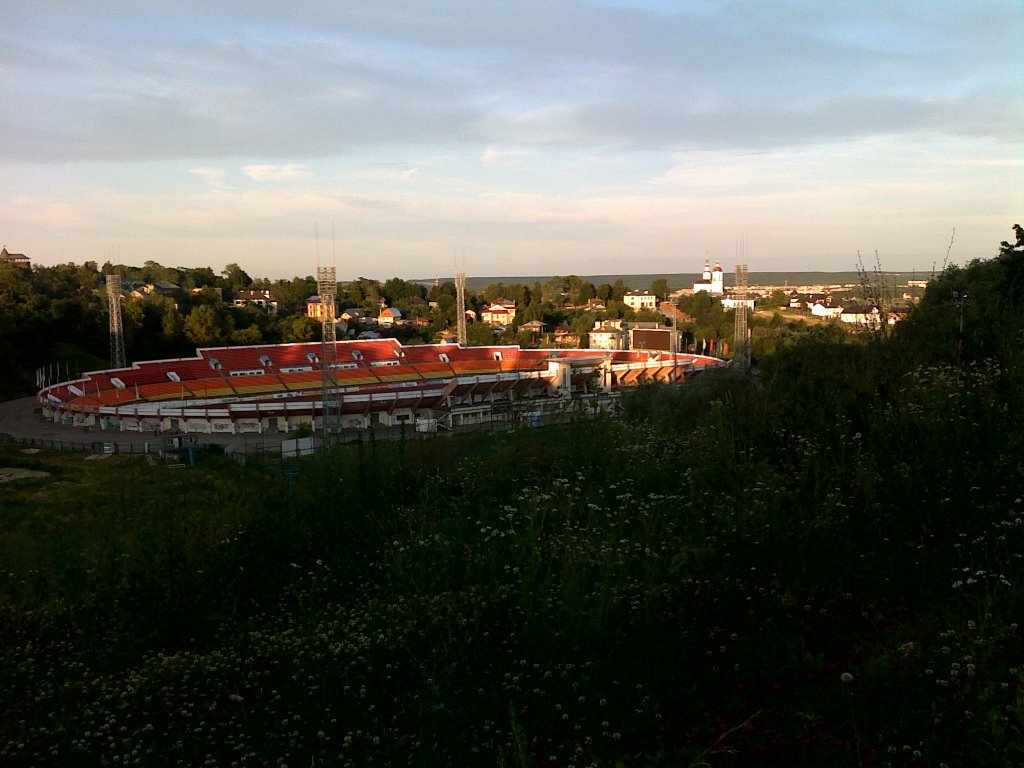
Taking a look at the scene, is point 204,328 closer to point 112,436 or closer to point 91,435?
point 91,435

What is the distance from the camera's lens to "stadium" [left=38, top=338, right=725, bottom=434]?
26734mm

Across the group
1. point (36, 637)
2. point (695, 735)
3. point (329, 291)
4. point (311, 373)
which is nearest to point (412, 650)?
point (695, 735)

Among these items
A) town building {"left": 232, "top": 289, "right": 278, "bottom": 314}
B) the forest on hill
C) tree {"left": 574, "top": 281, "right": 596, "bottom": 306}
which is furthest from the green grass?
tree {"left": 574, "top": 281, "right": 596, "bottom": 306}

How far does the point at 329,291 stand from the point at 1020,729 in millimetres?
24881

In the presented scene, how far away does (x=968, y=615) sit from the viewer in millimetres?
3133

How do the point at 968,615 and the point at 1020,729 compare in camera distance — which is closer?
the point at 1020,729

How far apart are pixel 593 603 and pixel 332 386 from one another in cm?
2798

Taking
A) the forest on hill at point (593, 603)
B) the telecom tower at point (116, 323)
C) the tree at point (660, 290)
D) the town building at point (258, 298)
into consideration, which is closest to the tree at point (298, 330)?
the telecom tower at point (116, 323)

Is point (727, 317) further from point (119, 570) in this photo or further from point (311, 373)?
point (119, 570)

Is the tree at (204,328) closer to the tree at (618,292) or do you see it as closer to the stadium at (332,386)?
the stadium at (332,386)

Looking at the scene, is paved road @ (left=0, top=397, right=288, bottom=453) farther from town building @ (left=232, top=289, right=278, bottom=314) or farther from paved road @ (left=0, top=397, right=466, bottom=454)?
town building @ (left=232, top=289, right=278, bottom=314)

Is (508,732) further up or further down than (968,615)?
further down

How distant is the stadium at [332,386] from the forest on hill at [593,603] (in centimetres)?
1406

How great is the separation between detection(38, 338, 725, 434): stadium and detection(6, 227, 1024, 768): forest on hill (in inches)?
553
